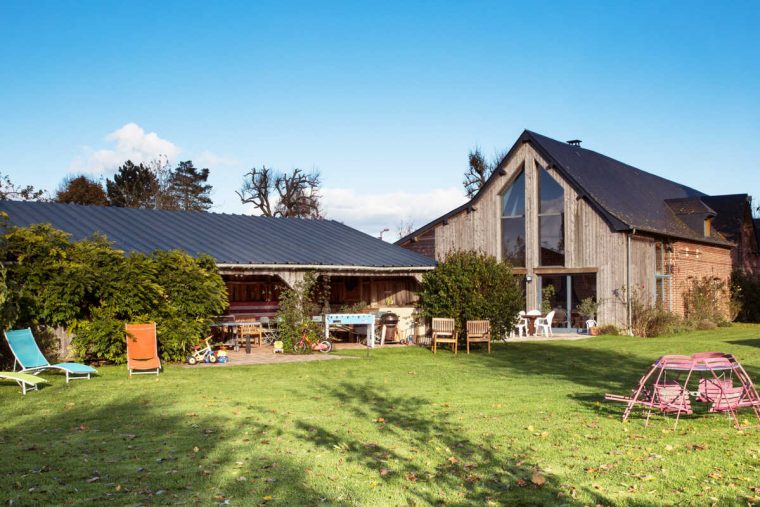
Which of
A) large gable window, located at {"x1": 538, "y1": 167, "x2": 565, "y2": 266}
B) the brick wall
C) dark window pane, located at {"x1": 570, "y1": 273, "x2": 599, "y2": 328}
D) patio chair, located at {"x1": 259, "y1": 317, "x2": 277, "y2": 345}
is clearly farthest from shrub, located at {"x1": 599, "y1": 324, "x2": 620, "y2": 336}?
patio chair, located at {"x1": 259, "y1": 317, "x2": 277, "y2": 345}

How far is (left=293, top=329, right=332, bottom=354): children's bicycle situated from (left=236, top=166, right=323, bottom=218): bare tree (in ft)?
117

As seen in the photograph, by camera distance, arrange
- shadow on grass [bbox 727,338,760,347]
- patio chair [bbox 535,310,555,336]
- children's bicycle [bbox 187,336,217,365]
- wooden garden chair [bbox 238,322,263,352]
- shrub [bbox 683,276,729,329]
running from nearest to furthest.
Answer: children's bicycle [bbox 187,336,217,365], shadow on grass [bbox 727,338,760,347], wooden garden chair [bbox 238,322,263,352], patio chair [bbox 535,310,555,336], shrub [bbox 683,276,729,329]

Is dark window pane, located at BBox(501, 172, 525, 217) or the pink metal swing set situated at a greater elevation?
dark window pane, located at BBox(501, 172, 525, 217)

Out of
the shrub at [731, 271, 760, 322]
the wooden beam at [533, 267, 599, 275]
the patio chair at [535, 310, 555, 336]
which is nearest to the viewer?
the patio chair at [535, 310, 555, 336]

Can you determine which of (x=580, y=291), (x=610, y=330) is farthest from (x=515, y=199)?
(x=610, y=330)

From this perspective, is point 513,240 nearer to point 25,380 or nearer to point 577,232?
point 577,232

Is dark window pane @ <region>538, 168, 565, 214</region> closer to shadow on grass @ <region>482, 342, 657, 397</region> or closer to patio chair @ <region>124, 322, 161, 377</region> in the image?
shadow on grass @ <region>482, 342, 657, 397</region>

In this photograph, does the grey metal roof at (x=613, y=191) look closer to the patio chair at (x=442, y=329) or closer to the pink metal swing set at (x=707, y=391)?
the patio chair at (x=442, y=329)

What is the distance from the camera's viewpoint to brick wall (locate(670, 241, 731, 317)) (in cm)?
2688

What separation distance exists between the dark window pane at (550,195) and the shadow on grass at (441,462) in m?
17.5

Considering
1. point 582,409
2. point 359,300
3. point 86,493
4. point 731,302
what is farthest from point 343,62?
point 731,302

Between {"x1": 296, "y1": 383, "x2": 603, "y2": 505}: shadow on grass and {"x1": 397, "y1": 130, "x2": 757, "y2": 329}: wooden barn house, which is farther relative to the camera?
{"x1": 397, "y1": 130, "x2": 757, "y2": 329}: wooden barn house

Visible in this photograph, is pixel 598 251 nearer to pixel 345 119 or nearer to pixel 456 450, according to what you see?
pixel 345 119

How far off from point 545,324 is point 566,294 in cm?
187
